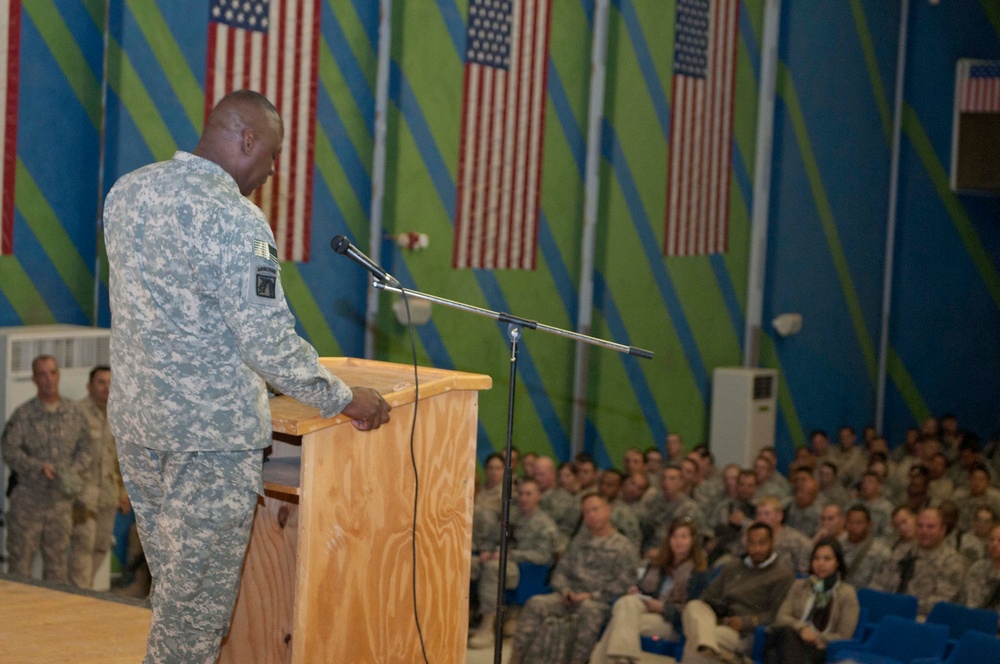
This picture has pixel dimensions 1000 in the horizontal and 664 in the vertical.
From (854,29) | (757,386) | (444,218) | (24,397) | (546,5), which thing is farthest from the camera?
(854,29)

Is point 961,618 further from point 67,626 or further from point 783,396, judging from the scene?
point 783,396

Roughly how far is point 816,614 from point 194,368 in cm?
429

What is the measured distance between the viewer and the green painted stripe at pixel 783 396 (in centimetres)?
1170

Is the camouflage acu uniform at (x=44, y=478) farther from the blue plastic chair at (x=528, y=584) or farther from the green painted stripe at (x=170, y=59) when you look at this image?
the blue plastic chair at (x=528, y=584)

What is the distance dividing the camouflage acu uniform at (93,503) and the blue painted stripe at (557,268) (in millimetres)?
3950

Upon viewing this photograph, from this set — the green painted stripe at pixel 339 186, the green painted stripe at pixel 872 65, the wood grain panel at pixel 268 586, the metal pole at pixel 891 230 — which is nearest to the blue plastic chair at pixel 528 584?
the green painted stripe at pixel 339 186

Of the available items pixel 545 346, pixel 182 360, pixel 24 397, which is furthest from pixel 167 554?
pixel 545 346

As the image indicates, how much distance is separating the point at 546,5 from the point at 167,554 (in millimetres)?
7623

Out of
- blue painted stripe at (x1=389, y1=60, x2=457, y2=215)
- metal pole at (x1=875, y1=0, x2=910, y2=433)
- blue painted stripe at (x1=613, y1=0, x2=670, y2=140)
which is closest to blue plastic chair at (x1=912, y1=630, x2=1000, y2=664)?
blue painted stripe at (x1=389, y1=60, x2=457, y2=215)

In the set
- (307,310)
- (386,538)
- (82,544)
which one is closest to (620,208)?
(307,310)

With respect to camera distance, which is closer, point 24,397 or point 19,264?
point 24,397

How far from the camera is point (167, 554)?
243 centimetres

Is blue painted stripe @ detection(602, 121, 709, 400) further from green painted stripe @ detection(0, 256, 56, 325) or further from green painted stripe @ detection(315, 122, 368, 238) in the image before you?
green painted stripe @ detection(0, 256, 56, 325)

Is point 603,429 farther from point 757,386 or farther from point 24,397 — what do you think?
point 24,397
